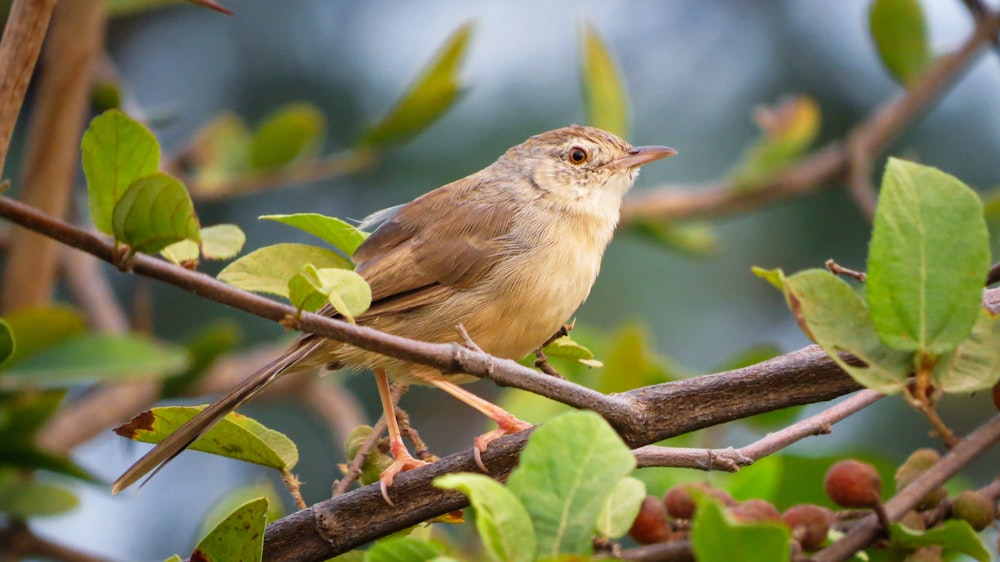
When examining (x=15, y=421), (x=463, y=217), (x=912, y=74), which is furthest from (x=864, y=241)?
(x=15, y=421)

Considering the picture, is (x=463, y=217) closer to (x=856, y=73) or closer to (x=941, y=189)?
(x=941, y=189)

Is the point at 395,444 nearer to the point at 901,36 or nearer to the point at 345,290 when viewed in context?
the point at 345,290

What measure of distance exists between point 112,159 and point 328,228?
0.53 metres

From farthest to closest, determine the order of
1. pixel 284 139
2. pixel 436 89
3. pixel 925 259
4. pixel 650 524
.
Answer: pixel 284 139, pixel 436 89, pixel 650 524, pixel 925 259

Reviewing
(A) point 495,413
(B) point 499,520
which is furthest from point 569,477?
(A) point 495,413

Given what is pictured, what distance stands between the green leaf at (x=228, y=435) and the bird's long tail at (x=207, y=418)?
0.07 ft

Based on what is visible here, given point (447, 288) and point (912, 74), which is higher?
point (912, 74)

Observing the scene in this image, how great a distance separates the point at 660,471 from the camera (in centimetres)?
302

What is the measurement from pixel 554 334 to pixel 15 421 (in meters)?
1.59

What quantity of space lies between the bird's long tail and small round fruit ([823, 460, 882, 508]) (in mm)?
1183

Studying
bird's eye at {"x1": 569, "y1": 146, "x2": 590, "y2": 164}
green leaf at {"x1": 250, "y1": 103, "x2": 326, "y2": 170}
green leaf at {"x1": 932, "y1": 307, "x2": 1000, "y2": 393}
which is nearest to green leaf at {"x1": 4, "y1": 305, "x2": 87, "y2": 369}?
green leaf at {"x1": 250, "y1": 103, "x2": 326, "y2": 170}

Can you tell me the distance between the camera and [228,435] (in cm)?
212

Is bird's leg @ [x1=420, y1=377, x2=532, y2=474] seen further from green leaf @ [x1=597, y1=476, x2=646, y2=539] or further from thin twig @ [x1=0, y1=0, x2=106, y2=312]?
thin twig @ [x1=0, y1=0, x2=106, y2=312]

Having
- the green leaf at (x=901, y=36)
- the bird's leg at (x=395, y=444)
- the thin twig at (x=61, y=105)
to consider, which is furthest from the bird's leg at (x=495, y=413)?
the green leaf at (x=901, y=36)
